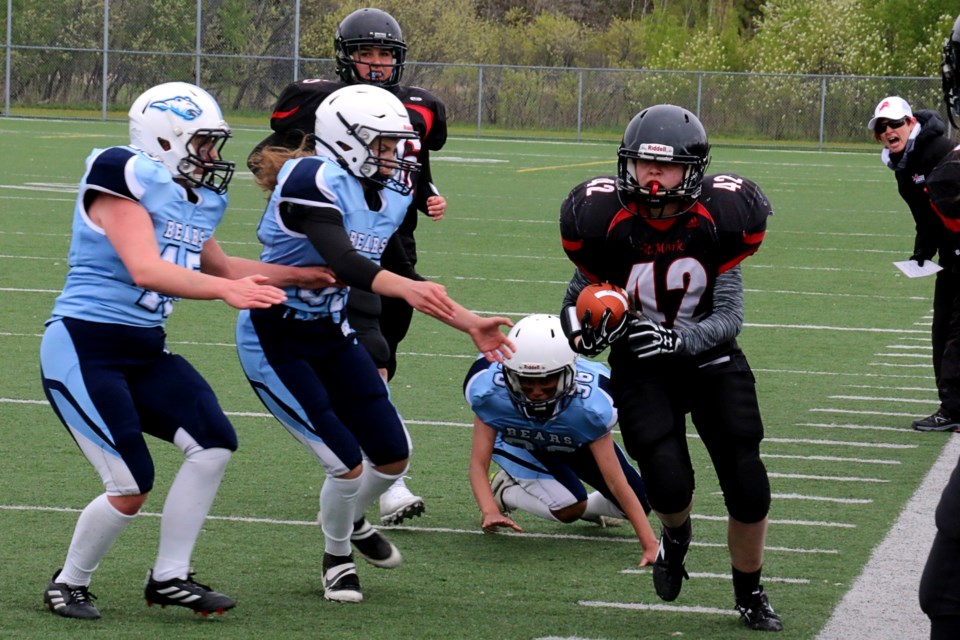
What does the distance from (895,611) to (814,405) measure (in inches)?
129

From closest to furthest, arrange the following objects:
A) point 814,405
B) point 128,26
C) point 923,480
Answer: point 923,480, point 814,405, point 128,26

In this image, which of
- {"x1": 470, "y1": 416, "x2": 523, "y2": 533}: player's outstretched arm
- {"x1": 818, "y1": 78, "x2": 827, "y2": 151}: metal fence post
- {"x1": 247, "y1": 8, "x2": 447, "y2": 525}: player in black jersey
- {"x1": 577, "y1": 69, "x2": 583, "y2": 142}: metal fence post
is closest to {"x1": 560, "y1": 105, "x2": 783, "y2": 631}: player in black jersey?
{"x1": 470, "y1": 416, "x2": 523, "y2": 533}: player's outstretched arm

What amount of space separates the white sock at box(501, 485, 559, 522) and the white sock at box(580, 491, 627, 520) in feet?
0.41

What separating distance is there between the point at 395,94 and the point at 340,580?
2.27m

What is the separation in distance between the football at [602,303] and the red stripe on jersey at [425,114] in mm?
2237

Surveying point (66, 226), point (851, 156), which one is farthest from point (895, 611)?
point (851, 156)

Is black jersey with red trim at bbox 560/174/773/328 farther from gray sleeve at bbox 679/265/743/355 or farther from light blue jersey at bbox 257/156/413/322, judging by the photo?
light blue jersey at bbox 257/156/413/322

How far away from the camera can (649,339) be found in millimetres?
4168

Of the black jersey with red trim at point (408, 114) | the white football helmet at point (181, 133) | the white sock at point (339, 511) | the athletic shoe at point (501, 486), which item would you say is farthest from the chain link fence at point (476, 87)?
the white football helmet at point (181, 133)

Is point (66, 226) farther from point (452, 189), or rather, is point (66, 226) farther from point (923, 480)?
point (923, 480)

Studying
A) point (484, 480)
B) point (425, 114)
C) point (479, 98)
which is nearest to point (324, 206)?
point (484, 480)

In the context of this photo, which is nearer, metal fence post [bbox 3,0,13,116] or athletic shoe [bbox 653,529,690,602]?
athletic shoe [bbox 653,529,690,602]

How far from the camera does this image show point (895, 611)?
4516 millimetres

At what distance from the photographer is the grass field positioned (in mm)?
4473
